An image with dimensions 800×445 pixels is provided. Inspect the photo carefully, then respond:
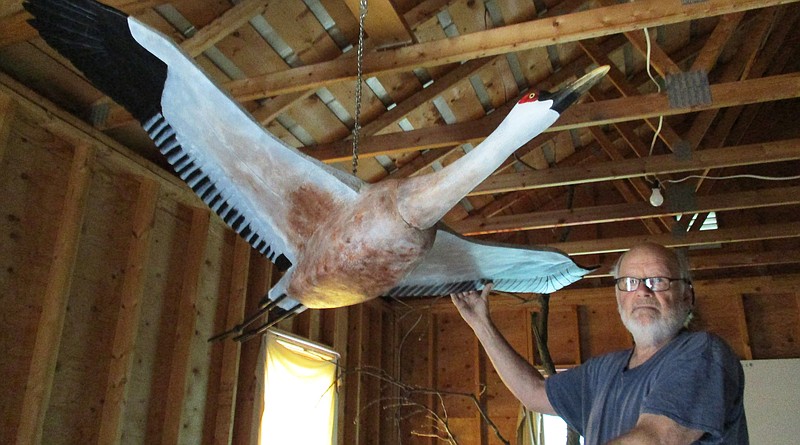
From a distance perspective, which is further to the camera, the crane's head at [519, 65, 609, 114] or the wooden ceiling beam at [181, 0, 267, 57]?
the wooden ceiling beam at [181, 0, 267, 57]

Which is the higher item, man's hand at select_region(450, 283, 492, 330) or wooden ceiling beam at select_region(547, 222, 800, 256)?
wooden ceiling beam at select_region(547, 222, 800, 256)

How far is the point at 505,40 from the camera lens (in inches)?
105

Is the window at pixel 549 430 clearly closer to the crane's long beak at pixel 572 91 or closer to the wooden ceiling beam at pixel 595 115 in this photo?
the wooden ceiling beam at pixel 595 115

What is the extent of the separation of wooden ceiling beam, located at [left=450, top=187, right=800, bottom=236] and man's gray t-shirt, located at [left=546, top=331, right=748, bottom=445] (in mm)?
3162

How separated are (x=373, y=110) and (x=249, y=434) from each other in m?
2.30

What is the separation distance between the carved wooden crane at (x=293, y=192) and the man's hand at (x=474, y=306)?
3cm

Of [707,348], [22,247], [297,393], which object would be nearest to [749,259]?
[297,393]

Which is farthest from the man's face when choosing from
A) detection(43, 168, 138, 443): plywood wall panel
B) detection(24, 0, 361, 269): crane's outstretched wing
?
detection(43, 168, 138, 443): plywood wall panel

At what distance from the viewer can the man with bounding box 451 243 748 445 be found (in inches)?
41.4

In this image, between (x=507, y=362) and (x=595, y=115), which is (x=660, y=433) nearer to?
(x=507, y=362)

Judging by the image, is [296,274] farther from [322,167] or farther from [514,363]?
[514,363]

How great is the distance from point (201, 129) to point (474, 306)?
0.90m

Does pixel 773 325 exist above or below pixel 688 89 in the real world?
below

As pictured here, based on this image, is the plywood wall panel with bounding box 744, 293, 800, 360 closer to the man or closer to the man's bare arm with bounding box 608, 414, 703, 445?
the man
